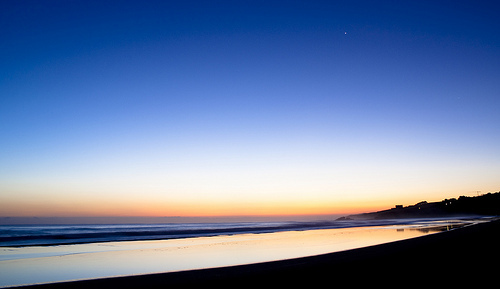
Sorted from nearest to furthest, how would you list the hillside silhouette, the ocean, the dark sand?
the dark sand, the ocean, the hillside silhouette

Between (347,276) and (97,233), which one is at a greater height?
(347,276)

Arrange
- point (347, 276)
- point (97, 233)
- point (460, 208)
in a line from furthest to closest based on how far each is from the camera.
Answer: point (460, 208)
point (97, 233)
point (347, 276)

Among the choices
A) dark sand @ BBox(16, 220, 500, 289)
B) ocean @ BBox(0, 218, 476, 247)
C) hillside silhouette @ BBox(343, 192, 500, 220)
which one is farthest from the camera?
hillside silhouette @ BBox(343, 192, 500, 220)

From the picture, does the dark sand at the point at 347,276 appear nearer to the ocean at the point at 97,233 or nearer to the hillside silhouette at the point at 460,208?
the ocean at the point at 97,233

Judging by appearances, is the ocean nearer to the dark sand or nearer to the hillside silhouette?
the dark sand

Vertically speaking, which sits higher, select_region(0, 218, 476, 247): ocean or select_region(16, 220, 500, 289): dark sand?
select_region(16, 220, 500, 289): dark sand

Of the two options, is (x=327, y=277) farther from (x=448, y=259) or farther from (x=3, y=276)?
(x=3, y=276)

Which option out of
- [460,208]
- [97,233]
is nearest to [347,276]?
[97,233]

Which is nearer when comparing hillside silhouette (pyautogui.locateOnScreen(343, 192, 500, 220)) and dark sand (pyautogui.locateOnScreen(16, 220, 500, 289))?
dark sand (pyautogui.locateOnScreen(16, 220, 500, 289))

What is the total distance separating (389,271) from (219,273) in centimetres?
362

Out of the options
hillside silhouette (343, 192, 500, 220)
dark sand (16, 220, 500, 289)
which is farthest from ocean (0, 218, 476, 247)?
hillside silhouette (343, 192, 500, 220)

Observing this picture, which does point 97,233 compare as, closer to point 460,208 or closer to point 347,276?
point 347,276

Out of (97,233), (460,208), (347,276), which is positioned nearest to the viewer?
(347,276)

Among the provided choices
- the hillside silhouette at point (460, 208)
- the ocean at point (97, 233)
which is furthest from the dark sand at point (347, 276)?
the hillside silhouette at point (460, 208)
